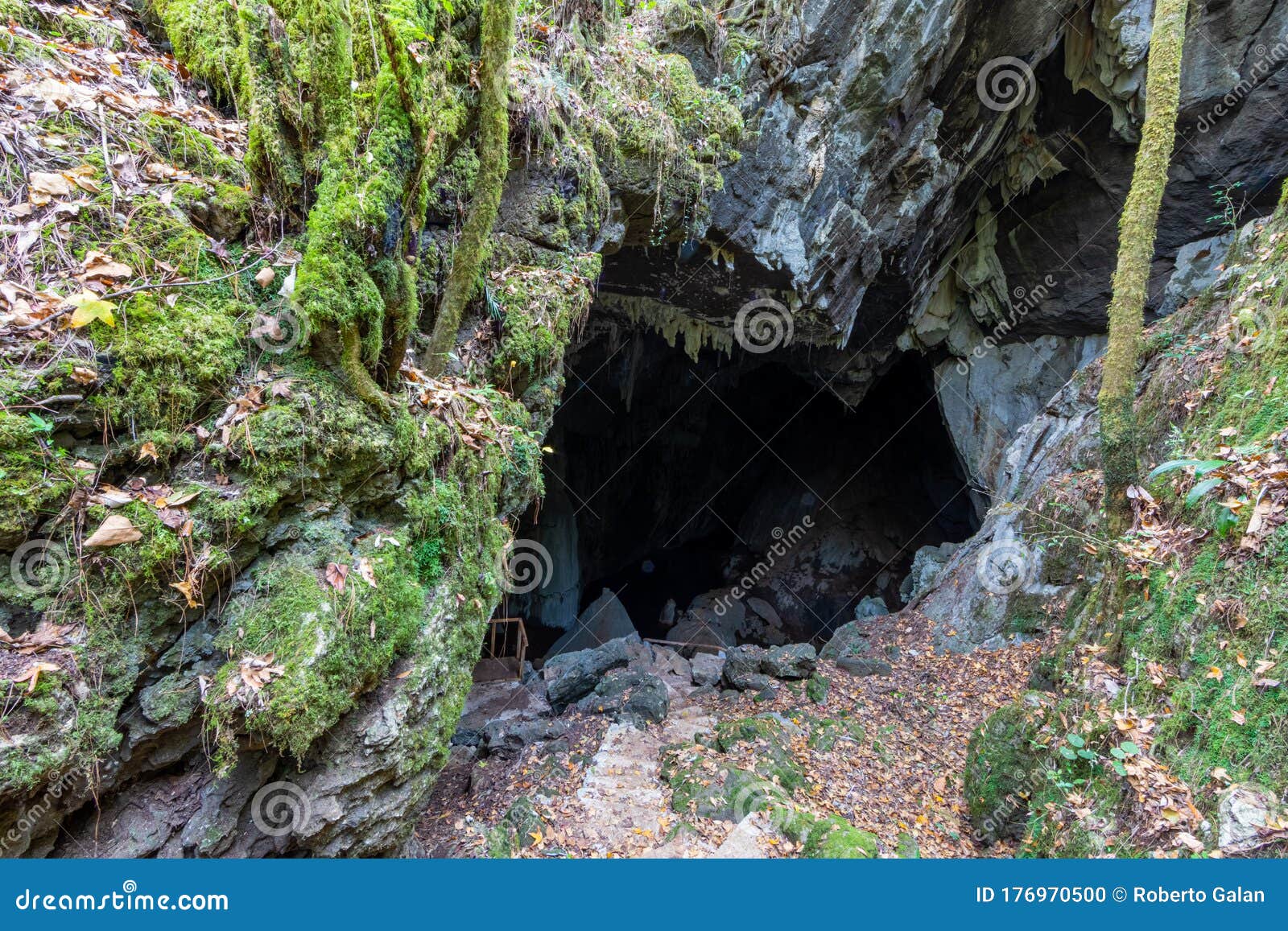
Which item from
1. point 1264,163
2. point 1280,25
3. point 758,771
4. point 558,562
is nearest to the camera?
point 758,771

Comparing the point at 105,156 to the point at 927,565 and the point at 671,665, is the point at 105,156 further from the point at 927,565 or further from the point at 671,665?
the point at 927,565

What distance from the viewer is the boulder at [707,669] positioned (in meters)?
6.83

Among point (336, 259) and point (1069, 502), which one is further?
point (1069, 502)

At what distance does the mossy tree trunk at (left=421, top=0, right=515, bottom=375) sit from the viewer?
3.11 metres

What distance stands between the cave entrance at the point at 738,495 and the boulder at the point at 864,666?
5841mm

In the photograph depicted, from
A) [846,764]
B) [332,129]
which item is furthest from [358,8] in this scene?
[846,764]

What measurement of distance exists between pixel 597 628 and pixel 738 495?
850 cm

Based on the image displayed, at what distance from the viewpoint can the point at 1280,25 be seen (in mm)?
7504

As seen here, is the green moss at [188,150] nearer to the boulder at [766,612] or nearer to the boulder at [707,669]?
the boulder at [707,669]

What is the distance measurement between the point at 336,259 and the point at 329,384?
61 centimetres

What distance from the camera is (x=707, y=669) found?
7.14m

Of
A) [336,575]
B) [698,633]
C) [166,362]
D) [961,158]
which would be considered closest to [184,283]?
[166,362]

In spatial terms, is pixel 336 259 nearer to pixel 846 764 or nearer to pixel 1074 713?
pixel 1074 713

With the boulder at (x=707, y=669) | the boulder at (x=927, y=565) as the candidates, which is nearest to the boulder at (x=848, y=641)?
the boulder at (x=707, y=669)
